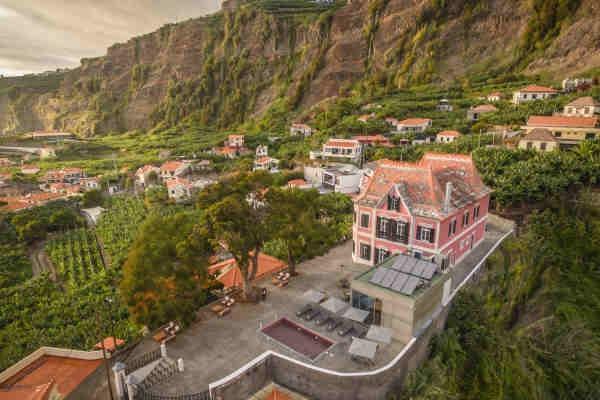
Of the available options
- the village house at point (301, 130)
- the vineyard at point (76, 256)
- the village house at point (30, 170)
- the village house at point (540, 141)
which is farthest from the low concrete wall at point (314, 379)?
the village house at point (30, 170)

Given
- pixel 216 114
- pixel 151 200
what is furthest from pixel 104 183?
pixel 216 114

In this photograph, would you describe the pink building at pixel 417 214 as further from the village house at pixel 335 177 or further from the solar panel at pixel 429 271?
the village house at pixel 335 177

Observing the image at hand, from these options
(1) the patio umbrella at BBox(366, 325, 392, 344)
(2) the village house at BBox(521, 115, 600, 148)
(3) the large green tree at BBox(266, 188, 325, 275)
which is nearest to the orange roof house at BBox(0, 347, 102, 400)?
(3) the large green tree at BBox(266, 188, 325, 275)

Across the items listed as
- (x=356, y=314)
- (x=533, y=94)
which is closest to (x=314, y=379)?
(x=356, y=314)

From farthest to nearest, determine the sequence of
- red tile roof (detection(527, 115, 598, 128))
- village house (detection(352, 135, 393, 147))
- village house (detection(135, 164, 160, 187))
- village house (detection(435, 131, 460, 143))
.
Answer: village house (detection(135, 164, 160, 187))
village house (detection(352, 135, 393, 147))
village house (detection(435, 131, 460, 143))
red tile roof (detection(527, 115, 598, 128))

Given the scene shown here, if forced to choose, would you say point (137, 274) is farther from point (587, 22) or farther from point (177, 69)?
point (177, 69)

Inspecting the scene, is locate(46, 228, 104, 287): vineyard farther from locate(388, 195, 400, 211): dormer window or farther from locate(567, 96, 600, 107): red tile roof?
locate(567, 96, 600, 107): red tile roof

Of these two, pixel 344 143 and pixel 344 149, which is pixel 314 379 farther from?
pixel 344 143
